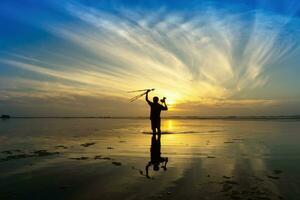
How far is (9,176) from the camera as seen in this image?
412 inches

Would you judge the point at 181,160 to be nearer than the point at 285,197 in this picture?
No

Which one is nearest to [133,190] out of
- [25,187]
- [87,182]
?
[87,182]

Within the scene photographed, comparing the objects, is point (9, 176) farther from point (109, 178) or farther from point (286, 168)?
point (286, 168)

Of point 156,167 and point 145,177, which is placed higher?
point 156,167

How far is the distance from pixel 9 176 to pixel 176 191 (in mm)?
4818

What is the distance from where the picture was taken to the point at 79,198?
7.75 meters

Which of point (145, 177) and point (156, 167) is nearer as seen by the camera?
point (145, 177)

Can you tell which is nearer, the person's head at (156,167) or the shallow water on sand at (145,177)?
the shallow water on sand at (145,177)

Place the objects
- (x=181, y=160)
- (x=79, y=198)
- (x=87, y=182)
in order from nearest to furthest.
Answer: (x=79, y=198) → (x=87, y=182) → (x=181, y=160)

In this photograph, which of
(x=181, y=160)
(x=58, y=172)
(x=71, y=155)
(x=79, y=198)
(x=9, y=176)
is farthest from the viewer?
(x=71, y=155)

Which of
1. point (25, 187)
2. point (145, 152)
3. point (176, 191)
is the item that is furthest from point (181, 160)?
point (25, 187)

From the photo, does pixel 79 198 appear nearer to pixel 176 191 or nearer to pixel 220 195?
pixel 176 191

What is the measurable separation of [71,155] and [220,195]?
8.95 metres

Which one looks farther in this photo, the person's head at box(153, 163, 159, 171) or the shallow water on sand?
the person's head at box(153, 163, 159, 171)
